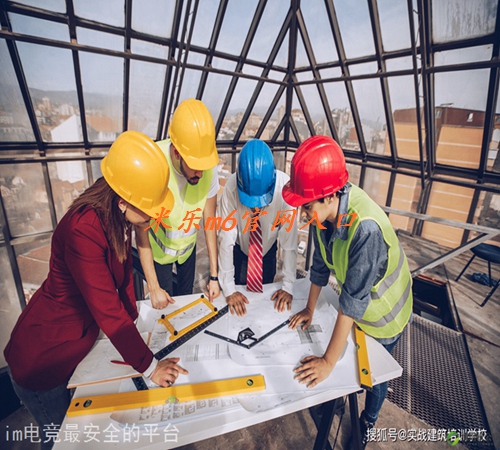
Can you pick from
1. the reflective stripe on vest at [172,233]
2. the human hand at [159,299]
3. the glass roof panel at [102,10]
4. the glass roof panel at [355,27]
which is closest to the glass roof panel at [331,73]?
the glass roof panel at [355,27]

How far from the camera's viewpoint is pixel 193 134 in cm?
155

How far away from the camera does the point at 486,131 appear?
4.29 metres

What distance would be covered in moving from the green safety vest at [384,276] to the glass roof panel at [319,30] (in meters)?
4.55

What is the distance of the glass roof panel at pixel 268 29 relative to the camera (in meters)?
4.53

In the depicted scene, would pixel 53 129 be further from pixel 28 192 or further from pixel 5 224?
pixel 5 224

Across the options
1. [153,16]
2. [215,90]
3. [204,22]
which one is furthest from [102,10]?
[215,90]

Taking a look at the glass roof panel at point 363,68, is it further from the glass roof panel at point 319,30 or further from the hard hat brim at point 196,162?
the hard hat brim at point 196,162

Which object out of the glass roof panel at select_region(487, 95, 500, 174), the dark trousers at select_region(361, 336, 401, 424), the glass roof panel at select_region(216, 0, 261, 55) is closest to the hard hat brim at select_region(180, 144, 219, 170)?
the dark trousers at select_region(361, 336, 401, 424)

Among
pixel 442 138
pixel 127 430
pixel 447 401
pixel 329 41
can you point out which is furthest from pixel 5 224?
pixel 442 138

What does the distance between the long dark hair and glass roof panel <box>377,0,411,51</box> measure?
4498 millimetres

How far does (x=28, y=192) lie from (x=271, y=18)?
4861mm

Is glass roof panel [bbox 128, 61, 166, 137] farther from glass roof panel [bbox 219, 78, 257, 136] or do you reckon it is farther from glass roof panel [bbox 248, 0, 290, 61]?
glass roof panel [bbox 248, 0, 290, 61]

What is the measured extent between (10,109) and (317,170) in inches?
181

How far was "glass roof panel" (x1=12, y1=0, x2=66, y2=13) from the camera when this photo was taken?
3.07 meters
